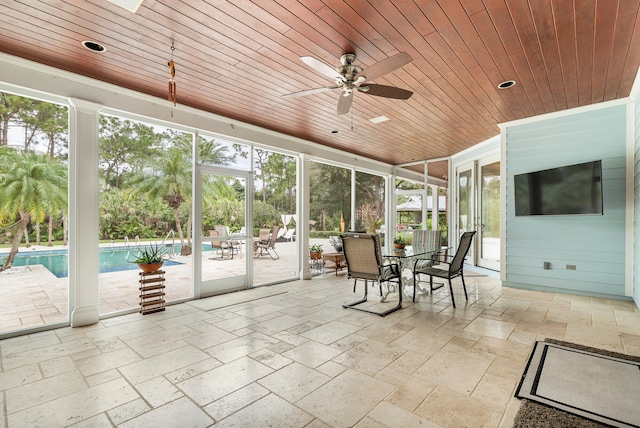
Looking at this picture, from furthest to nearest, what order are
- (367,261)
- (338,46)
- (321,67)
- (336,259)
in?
(336,259) < (367,261) < (338,46) < (321,67)

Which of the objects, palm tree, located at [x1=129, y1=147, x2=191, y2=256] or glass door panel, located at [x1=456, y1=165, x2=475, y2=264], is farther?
glass door panel, located at [x1=456, y1=165, x2=475, y2=264]

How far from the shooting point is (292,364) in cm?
246

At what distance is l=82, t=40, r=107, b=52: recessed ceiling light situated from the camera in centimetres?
268

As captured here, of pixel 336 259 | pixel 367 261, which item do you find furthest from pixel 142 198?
pixel 367 261

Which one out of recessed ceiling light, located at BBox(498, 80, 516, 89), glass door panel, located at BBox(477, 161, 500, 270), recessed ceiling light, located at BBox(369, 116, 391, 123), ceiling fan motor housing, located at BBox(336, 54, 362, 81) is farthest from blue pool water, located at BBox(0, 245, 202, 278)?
glass door panel, located at BBox(477, 161, 500, 270)

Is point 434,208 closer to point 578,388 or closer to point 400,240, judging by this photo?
point 400,240

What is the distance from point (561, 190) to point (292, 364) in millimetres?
4434

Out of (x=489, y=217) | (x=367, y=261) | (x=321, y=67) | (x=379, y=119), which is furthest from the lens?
(x=489, y=217)

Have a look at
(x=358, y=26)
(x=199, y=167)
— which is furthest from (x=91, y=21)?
(x=199, y=167)

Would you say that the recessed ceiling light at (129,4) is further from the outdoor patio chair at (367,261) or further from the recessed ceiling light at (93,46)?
the outdoor patio chair at (367,261)

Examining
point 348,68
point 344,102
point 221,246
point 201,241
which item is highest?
point 348,68

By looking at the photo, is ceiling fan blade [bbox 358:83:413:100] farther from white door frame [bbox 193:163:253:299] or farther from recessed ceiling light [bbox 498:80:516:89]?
white door frame [bbox 193:163:253:299]

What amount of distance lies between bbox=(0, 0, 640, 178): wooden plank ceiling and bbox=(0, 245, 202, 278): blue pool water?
2200 mm

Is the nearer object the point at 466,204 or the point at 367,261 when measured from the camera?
the point at 367,261
